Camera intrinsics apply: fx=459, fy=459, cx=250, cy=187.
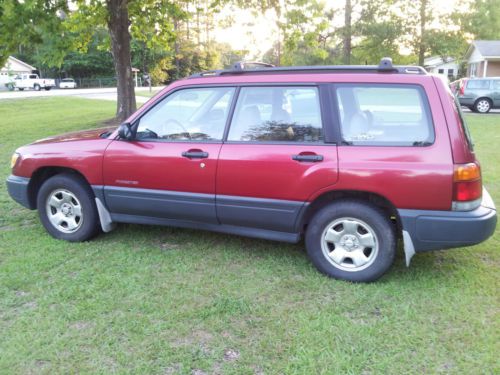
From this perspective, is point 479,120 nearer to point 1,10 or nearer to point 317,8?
point 317,8

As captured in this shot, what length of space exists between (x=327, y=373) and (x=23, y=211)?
15.2 feet

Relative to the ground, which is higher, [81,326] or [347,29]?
[347,29]

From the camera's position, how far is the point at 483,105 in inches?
779

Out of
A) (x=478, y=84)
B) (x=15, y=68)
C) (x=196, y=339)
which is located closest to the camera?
(x=196, y=339)

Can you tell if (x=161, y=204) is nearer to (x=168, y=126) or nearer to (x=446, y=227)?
(x=168, y=126)

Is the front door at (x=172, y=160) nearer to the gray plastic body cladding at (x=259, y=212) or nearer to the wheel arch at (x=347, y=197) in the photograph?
the gray plastic body cladding at (x=259, y=212)

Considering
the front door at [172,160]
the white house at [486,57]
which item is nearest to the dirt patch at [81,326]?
the front door at [172,160]

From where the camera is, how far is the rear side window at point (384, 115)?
139 inches

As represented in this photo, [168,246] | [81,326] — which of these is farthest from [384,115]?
[81,326]

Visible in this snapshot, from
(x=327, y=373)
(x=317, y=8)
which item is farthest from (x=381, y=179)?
(x=317, y=8)

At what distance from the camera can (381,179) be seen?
3520mm

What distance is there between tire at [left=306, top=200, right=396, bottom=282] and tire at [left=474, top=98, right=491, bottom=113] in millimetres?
18768

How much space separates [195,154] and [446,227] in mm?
2146

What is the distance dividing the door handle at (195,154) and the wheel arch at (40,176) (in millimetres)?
1274
